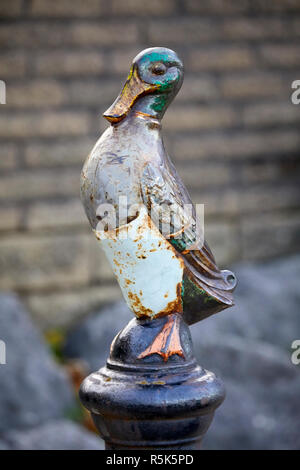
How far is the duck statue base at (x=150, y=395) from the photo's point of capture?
1.52m

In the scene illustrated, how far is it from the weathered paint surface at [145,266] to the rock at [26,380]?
2.12m

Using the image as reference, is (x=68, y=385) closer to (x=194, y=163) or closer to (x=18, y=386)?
(x=18, y=386)

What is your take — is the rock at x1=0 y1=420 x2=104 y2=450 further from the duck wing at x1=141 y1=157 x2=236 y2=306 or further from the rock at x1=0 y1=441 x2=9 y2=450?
the duck wing at x1=141 y1=157 x2=236 y2=306

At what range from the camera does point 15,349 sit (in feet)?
12.5

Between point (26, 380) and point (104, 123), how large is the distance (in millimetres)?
1823

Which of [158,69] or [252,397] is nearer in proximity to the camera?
[158,69]

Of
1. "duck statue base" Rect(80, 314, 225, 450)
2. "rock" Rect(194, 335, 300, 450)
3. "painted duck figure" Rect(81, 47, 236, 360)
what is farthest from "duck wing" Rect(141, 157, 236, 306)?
"rock" Rect(194, 335, 300, 450)

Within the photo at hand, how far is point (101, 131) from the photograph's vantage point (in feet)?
14.7

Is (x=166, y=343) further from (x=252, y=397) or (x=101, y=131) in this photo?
(x=101, y=131)

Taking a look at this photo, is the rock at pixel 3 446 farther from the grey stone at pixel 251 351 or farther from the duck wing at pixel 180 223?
the duck wing at pixel 180 223

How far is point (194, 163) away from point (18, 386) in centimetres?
201

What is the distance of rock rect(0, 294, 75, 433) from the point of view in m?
3.50

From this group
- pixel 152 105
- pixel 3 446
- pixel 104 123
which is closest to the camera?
pixel 152 105

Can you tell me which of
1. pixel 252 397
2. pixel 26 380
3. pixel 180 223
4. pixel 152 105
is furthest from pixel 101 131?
pixel 180 223
